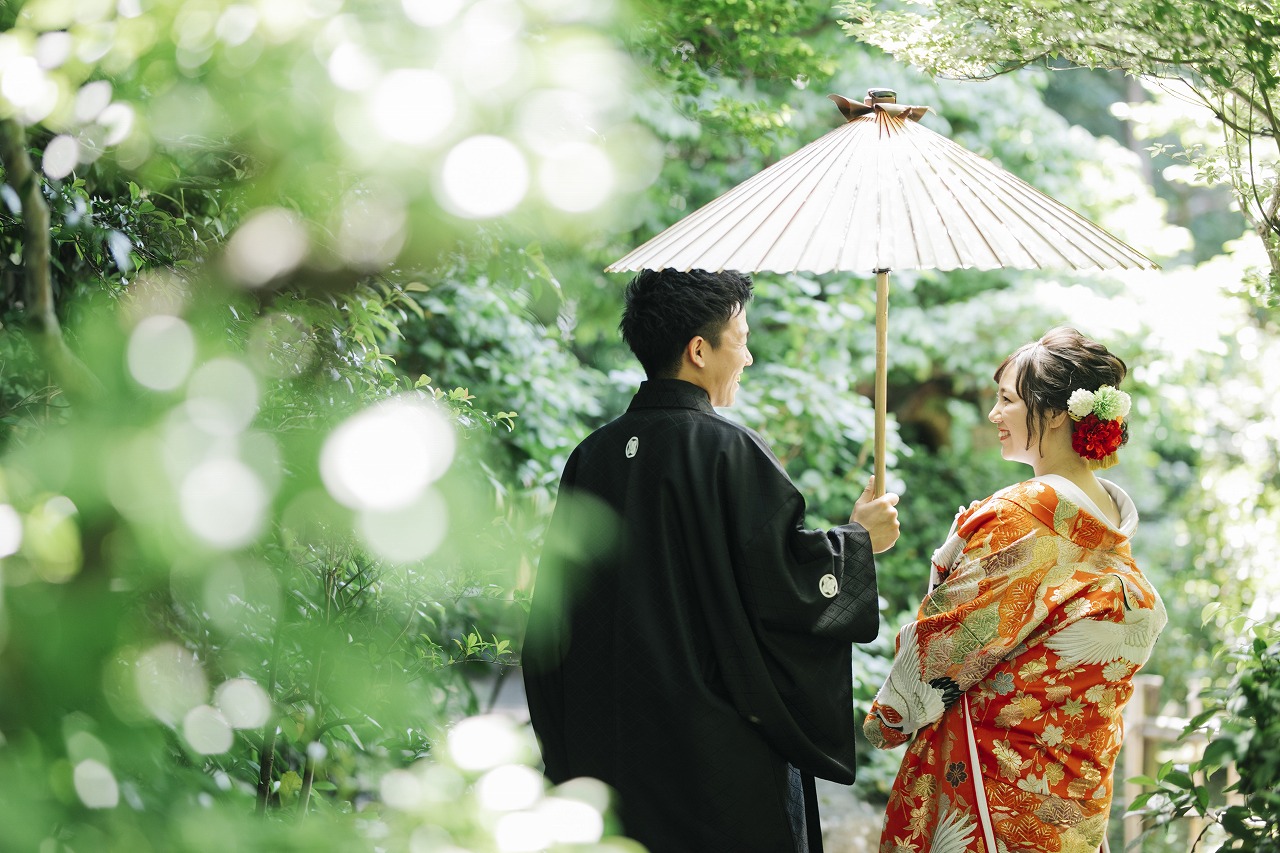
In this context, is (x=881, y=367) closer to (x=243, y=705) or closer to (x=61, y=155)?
(x=61, y=155)

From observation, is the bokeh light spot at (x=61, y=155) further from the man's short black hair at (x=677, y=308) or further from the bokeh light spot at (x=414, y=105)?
the man's short black hair at (x=677, y=308)

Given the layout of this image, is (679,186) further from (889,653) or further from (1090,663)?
(1090,663)

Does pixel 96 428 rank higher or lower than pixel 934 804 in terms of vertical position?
higher

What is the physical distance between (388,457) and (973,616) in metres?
1.93

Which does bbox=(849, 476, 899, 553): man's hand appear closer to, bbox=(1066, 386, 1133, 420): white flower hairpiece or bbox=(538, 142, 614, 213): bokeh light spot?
bbox=(1066, 386, 1133, 420): white flower hairpiece

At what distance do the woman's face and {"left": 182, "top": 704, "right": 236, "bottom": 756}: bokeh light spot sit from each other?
1.93 meters

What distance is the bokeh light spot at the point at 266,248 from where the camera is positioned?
68 centimetres

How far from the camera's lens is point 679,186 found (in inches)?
203

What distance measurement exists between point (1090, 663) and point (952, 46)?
1.31 meters

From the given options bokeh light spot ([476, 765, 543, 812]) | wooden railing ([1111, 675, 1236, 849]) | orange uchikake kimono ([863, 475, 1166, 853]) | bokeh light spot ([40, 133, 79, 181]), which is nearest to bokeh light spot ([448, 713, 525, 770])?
bokeh light spot ([476, 765, 543, 812])

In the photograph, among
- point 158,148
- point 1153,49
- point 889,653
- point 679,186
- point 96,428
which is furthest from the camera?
point 679,186

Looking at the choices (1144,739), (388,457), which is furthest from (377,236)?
(1144,739)

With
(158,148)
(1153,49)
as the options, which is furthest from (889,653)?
(158,148)

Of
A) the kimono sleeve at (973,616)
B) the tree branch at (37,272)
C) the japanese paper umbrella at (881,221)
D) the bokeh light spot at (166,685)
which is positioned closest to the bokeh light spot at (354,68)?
the tree branch at (37,272)
